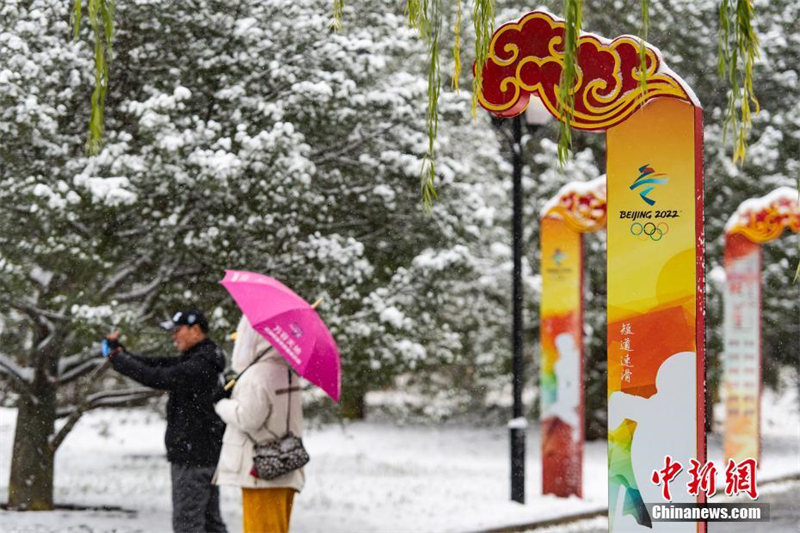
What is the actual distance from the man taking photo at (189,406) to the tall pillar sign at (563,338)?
6562 millimetres

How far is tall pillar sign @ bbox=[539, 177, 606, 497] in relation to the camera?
13.9 metres

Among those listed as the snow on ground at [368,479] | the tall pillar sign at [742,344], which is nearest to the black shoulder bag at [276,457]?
the snow on ground at [368,479]

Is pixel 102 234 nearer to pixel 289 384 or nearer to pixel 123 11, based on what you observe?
pixel 123 11

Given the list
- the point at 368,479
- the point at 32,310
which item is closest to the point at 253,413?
the point at 32,310

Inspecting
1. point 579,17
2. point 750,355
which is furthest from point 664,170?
point 750,355

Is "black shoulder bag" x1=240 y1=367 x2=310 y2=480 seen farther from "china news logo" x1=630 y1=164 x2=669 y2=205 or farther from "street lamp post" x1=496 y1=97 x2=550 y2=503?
"street lamp post" x1=496 y1=97 x2=550 y2=503

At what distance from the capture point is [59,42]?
10.7 metres

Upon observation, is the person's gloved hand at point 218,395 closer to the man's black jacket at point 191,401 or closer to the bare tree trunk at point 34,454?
the man's black jacket at point 191,401

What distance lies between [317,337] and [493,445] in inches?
646

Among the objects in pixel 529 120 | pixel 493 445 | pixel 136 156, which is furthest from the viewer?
pixel 493 445

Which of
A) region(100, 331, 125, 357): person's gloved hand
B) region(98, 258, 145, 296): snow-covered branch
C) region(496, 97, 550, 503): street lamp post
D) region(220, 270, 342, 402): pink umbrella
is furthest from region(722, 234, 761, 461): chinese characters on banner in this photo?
region(100, 331, 125, 357): person's gloved hand

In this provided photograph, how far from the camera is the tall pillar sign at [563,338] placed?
13852mm

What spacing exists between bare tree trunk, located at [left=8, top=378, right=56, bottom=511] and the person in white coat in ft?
18.0

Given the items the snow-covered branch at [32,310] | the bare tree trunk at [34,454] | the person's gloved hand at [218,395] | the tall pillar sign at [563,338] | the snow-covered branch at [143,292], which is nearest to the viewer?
the person's gloved hand at [218,395]
